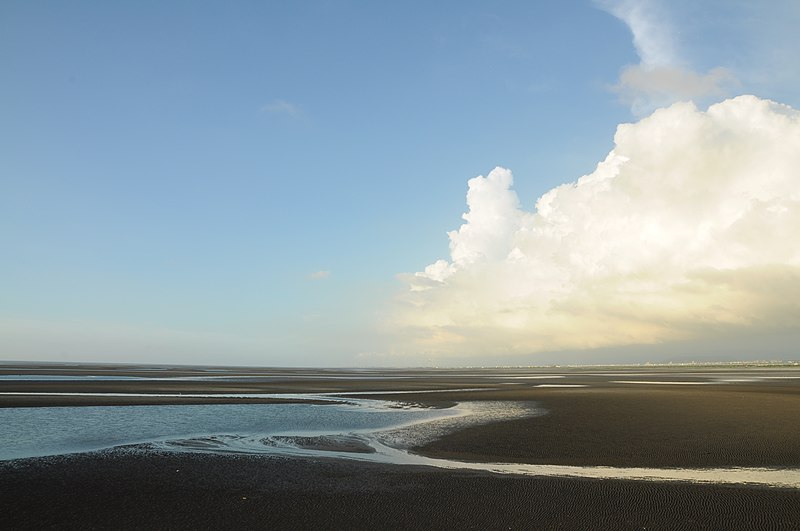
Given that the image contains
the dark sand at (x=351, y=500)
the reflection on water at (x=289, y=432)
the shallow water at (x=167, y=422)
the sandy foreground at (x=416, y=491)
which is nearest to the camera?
the dark sand at (x=351, y=500)

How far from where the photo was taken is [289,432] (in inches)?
971

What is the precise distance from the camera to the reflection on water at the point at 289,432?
16.7 meters

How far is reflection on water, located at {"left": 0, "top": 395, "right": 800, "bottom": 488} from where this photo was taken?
54.9 ft

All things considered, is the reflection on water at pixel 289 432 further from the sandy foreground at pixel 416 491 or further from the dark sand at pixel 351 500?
the dark sand at pixel 351 500

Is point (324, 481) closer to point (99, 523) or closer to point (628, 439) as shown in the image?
point (99, 523)

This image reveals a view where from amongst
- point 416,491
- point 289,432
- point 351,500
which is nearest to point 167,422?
point 289,432

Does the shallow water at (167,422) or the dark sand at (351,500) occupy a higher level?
the dark sand at (351,500)

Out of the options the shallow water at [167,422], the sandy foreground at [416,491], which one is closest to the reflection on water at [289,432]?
the shallow water at [167,422]

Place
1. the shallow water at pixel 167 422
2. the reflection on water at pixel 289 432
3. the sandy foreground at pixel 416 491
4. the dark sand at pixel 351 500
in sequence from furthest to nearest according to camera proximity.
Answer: the shallow water at pixel 167 422 < the reflection on water at pixel 289 432 < the sandy foreground at pixel 416 491 < the dark sand at pixel 351 500

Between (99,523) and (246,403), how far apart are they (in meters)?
27.2

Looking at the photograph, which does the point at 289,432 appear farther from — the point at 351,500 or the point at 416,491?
the point at 351,500

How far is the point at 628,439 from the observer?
22.3 meters

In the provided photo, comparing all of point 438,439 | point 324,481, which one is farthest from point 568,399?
point 324,481

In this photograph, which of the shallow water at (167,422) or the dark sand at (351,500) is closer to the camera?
the dark sand at (351,500)
